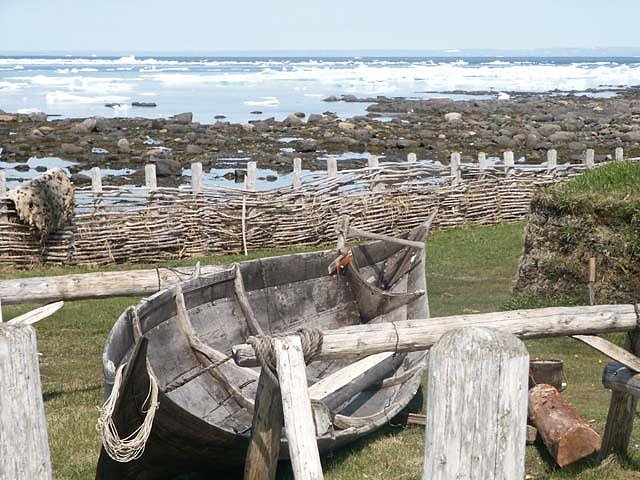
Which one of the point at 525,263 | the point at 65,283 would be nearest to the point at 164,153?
the point at 525,263

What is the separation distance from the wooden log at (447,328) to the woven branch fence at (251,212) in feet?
33.2

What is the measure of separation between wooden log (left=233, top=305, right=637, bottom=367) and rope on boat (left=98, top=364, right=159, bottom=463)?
1.96 ft

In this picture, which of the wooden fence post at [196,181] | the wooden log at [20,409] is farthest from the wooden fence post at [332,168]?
the wooden log at [20,409]

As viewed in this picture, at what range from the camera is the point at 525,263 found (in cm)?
1180

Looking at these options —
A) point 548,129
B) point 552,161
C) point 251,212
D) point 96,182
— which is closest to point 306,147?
point 548,129

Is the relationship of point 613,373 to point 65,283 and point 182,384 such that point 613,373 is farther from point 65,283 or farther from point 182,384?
point 65,283

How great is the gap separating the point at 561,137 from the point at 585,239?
32454 millimetres

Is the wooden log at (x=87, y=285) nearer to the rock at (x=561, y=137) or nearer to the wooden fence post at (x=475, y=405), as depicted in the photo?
the wooden fence post at (x=475, y=405)

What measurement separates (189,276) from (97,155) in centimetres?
2737

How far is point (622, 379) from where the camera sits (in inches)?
240

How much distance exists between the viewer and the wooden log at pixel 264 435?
5.67 metres

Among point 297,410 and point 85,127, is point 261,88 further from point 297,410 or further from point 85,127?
point 297,410

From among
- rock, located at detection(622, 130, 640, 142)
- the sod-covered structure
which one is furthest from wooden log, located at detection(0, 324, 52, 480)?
rock, located at detection(622, 130, 640, 142)

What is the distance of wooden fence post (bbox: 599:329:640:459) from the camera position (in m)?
6.34
